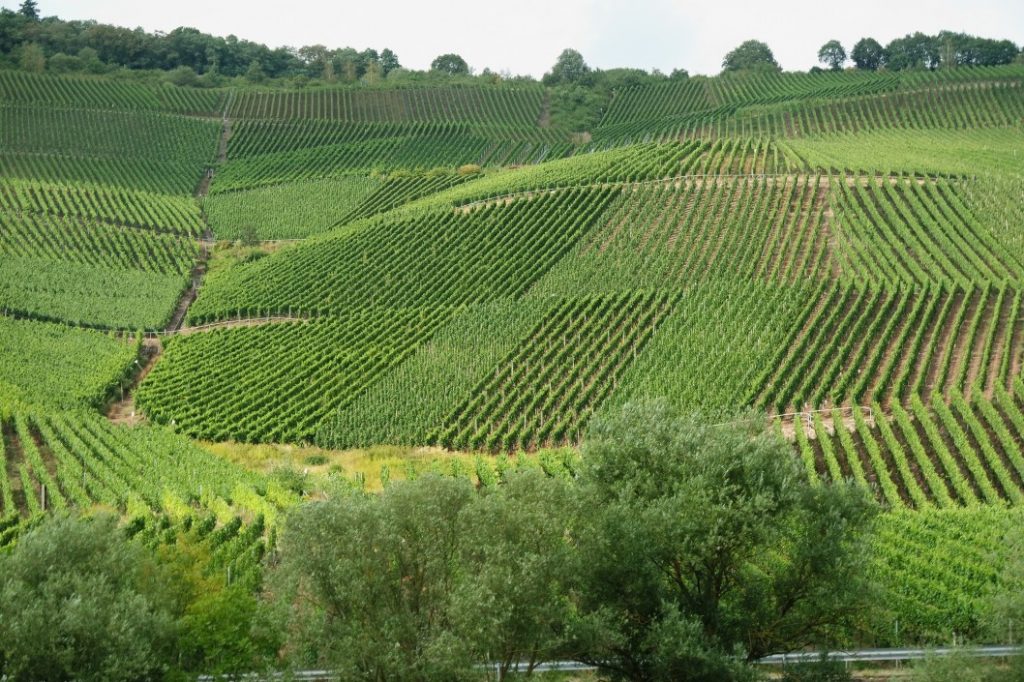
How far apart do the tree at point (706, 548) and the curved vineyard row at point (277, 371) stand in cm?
2948

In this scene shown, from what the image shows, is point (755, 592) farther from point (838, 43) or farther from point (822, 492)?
point (838, 43)

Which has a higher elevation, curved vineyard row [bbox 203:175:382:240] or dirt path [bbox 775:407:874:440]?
curved vineyard row [bbox 203:175:382:240]

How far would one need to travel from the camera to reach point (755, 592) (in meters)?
28.0

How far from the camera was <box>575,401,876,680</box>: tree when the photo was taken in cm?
2625

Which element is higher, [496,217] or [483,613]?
[496,217]

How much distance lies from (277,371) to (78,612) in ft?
127

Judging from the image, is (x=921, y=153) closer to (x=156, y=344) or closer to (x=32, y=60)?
(x=156, y=344)

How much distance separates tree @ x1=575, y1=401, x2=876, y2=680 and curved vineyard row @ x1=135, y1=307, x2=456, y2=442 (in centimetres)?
2948

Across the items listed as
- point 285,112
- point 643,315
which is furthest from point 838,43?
point 643,315

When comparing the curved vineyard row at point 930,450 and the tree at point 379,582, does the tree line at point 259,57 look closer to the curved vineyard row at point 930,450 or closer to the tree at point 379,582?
the curved vineyard row at point 930,450

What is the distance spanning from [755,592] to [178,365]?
4402cm

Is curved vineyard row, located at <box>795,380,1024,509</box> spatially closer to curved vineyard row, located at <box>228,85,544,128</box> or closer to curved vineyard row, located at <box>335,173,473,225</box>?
curved vineyard row, located at <box>335,173,473,225</box>

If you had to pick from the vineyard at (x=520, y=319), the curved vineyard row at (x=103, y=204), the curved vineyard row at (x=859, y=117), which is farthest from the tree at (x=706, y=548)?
the curved vineyard row at (x=859, y=117)

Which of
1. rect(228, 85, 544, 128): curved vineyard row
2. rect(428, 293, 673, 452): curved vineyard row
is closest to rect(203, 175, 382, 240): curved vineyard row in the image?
rect(228, 85, 544, 128): curved vineyard row
